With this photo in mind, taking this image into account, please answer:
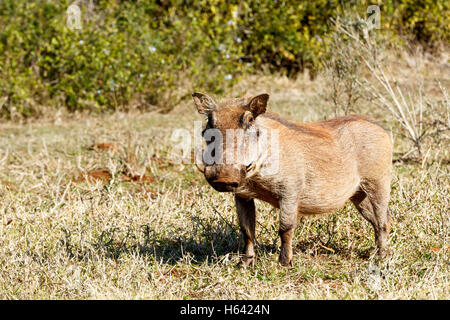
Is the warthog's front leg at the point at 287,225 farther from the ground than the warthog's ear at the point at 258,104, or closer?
closer

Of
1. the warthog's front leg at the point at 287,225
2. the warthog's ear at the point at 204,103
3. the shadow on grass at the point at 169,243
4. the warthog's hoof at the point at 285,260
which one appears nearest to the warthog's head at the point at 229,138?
the warthog's ear at the point at 204,103

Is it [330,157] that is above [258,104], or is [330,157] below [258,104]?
below

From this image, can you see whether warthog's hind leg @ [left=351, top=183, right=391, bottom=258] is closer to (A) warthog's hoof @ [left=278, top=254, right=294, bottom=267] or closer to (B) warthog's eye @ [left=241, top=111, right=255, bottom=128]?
(A) warthog's hoof @ [left=278, top=254, right=294, bottom=267]

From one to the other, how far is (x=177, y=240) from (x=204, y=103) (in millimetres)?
1186

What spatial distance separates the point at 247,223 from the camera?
3514 mm

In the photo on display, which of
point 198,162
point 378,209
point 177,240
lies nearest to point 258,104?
point 198,162

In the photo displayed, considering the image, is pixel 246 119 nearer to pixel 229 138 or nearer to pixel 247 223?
pixel 229 138

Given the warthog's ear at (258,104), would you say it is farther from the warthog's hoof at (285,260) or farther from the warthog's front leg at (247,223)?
the warthog's hoof at (285,260)

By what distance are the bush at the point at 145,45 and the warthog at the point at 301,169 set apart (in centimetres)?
414

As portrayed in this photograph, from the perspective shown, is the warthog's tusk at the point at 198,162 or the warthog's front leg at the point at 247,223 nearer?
the warthog's tusk at the point at 198,162

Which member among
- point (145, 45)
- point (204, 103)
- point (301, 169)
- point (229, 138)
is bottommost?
point (301, 169)

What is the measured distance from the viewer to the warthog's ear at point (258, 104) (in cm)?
302

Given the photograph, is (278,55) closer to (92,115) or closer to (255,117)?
(92,115)
